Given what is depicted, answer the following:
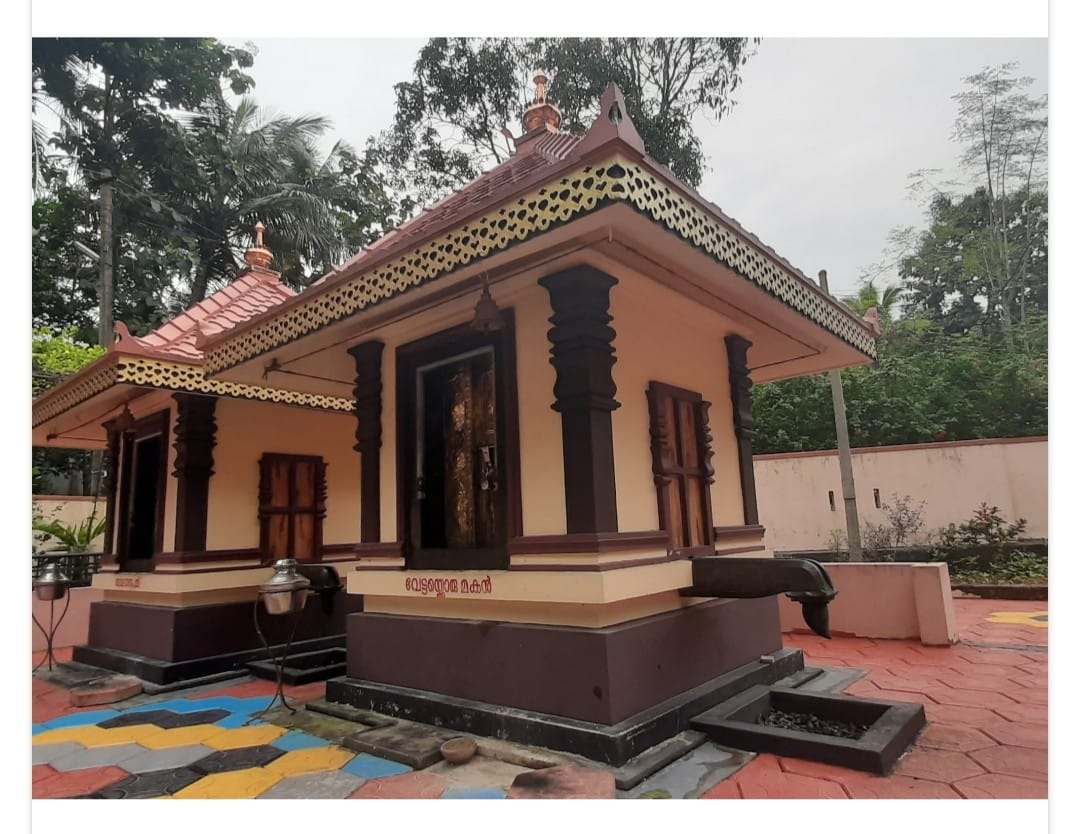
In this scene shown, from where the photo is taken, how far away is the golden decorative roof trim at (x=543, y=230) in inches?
101

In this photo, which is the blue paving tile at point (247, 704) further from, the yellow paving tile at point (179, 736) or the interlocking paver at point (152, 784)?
the interlocking paver at point (152, 784)

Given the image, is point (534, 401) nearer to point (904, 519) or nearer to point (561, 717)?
point (561, 717)

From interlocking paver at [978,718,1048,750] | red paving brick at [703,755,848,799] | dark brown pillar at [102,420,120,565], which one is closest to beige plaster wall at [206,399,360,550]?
dark brown pillar at [102,420,120,565]

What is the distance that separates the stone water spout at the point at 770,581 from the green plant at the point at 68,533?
847cm

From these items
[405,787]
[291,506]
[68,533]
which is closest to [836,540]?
[291,506]

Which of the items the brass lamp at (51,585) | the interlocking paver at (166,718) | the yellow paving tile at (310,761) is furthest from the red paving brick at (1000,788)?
the brass lamp at (51,585)

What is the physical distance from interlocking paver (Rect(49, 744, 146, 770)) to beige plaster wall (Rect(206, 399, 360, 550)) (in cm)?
220

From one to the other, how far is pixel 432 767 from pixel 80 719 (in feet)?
9.59

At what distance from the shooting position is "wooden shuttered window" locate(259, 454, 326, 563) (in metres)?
6.16

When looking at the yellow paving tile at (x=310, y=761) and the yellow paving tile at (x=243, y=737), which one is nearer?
the yellow paving tile at (x=310, y=761)

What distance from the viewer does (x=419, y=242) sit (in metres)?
3.27

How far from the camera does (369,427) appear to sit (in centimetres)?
456

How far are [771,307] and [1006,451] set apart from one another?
7754 millimetres
